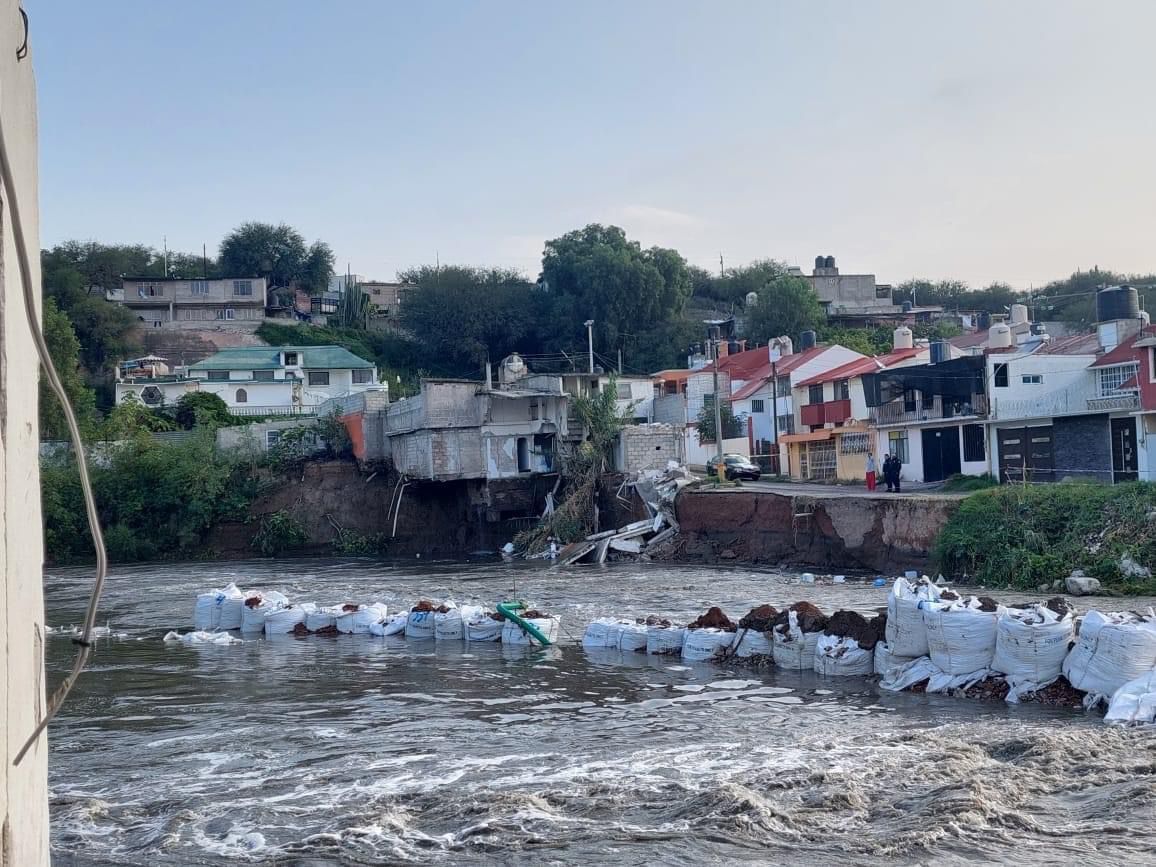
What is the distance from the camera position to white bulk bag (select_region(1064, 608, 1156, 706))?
1351 cm

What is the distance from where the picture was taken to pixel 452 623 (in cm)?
2245

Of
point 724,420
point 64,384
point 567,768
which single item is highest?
point 64,384

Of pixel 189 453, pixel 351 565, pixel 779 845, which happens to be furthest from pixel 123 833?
pixel 189 453

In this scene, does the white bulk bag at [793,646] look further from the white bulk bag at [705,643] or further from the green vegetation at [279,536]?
the green vegetation at [279,536]

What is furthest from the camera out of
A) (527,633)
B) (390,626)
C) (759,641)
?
(390,626)

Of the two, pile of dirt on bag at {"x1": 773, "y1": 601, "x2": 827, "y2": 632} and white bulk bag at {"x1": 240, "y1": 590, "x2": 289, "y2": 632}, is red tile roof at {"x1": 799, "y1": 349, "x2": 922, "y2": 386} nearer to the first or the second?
white bulk bag at {"x1": 240, "y1": 590, "x2": 289, "y2": 632}

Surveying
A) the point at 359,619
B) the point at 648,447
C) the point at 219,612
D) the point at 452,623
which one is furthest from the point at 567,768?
the point at 648,447

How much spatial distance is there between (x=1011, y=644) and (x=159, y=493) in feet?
142

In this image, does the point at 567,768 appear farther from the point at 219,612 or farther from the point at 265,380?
Answer: the point at 265,380

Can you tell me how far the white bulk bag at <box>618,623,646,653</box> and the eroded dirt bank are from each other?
13458 mm

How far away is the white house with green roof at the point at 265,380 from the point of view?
65.5m

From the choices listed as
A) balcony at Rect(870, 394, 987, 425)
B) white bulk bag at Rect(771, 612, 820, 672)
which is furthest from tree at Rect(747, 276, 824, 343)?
white bulk bag at Rect(771, 612, 820, 672)

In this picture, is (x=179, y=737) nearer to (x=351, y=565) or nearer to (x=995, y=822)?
(x=995, y=822)

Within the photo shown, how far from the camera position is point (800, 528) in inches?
1390
